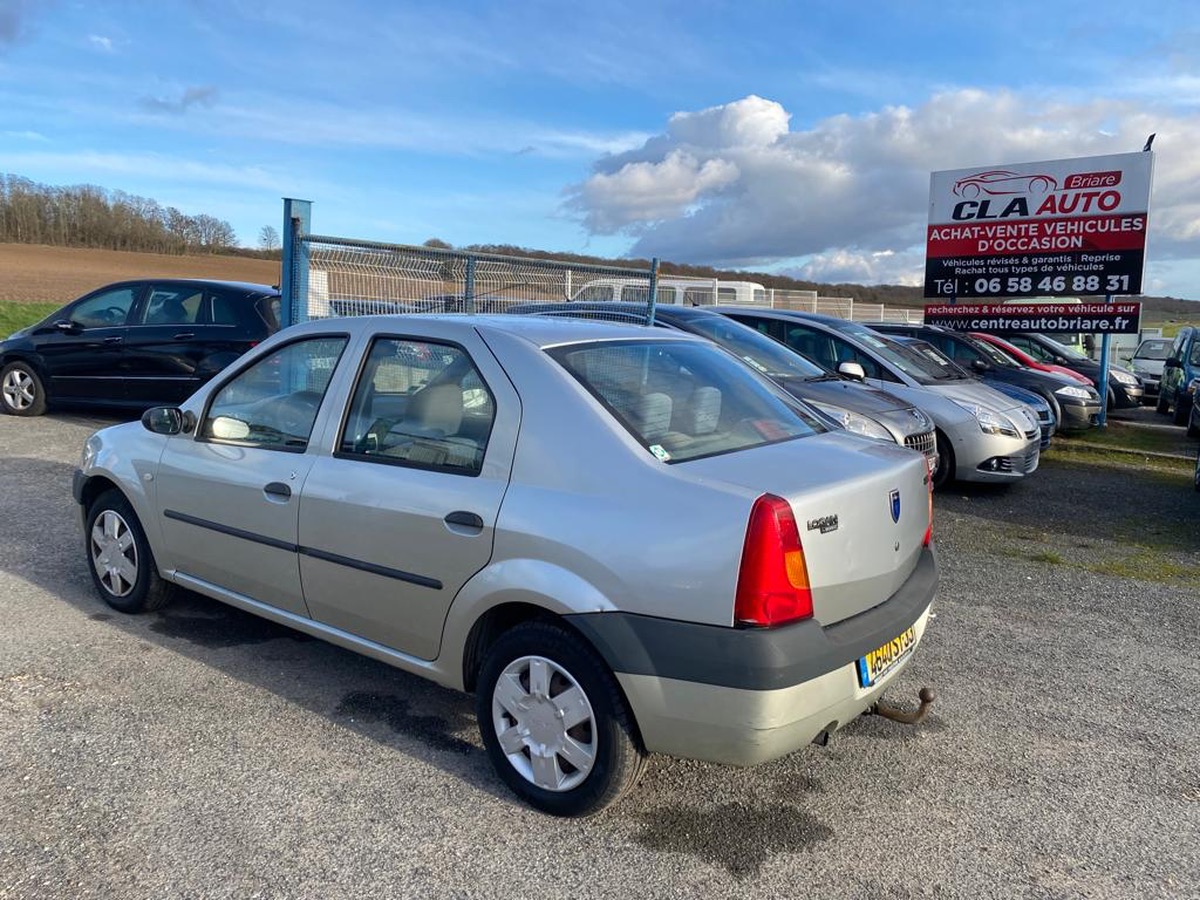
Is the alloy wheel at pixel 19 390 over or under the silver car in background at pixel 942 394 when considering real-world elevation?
under

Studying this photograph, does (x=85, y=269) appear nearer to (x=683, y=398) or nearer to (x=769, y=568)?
(x=683, y=398)

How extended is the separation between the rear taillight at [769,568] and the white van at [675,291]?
23.4 feet

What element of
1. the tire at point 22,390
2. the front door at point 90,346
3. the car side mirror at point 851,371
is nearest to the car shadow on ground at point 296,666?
the front door at point 90,346

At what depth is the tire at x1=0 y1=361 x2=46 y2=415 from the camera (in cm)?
1106

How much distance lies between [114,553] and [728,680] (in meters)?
3.67

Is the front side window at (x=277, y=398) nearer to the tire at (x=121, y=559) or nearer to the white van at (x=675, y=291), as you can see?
the tire at (x=121, y=559)

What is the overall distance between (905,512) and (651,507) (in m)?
1.08

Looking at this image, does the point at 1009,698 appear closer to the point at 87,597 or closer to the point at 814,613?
the point at 814,613

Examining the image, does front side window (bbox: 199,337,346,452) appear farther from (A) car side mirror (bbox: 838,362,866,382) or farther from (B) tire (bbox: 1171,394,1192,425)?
(B) tire (bbox: 1171,394,1192,425)

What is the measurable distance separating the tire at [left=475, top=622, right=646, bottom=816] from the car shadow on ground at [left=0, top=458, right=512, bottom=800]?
206 mm

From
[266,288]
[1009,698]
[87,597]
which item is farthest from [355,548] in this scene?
[266,288]

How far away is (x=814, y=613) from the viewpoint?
9.26ft

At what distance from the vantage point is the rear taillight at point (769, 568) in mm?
2664

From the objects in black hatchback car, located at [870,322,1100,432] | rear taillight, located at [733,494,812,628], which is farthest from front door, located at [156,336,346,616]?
black hatchback car, located at [870,322,1100,432]
